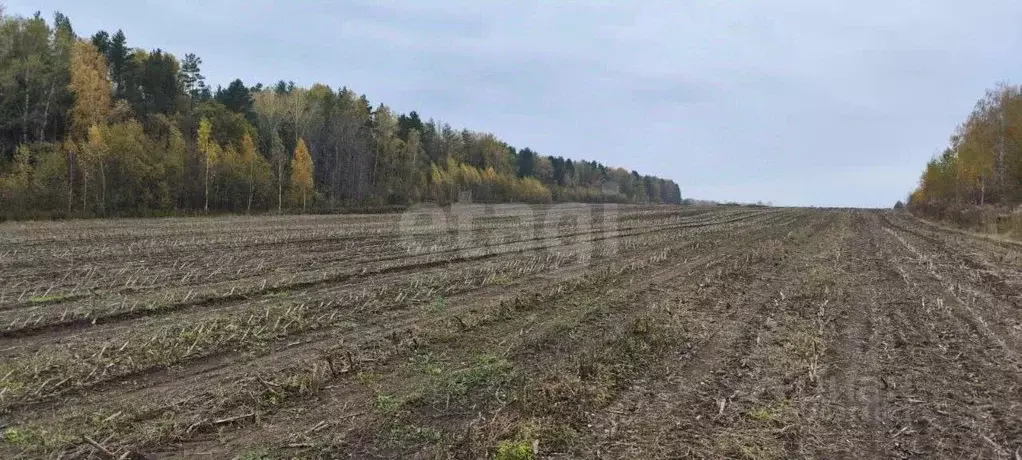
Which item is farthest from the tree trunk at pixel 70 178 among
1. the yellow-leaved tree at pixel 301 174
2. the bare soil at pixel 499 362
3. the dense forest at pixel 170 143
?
the bare soil at pixel 499 362

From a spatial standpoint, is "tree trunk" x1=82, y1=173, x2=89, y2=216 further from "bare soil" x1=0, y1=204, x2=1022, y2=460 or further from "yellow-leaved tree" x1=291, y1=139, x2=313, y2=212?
"bare soil" x1=0, y1=204, x2=1022, y2=460

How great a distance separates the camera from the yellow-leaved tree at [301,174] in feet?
182

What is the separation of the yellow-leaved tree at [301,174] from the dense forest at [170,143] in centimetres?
11

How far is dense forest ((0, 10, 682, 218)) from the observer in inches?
1476

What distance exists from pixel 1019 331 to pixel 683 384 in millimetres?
5927

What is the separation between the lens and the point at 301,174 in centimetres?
5566

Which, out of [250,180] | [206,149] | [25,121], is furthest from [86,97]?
[250,180]

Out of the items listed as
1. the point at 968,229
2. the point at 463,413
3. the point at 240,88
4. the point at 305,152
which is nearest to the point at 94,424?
the point at 463,413

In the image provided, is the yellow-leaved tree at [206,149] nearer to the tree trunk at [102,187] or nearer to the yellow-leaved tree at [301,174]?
the yellow-leaved tree at [301,174]

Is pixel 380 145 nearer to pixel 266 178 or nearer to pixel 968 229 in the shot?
pixel 266 178

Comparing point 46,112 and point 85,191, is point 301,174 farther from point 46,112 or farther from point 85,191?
point 85,191

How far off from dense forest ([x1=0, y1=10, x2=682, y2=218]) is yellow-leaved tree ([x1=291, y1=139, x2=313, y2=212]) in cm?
11

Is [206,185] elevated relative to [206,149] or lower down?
lower down

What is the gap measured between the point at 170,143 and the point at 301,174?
11733 mm
